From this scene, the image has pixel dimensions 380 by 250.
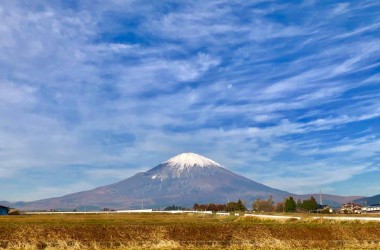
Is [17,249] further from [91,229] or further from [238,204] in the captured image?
[238,204]

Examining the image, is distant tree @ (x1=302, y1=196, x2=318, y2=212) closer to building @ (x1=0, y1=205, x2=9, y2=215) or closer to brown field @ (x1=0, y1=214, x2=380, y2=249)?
building @ (x1=0, y1=205, x2=9, y2=215)

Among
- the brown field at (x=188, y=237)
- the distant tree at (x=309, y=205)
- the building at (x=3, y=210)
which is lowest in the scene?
the brown field at (x=188, y=237)

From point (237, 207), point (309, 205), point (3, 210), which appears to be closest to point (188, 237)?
point (3, 210)

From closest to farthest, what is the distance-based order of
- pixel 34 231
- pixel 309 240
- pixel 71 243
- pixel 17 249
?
pixel 17 249
pixel 71 243
pixel 34 231
pixel 309 240

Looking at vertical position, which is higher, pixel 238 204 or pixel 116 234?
pixel 238 204

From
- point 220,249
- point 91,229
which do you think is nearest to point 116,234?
point 91,229

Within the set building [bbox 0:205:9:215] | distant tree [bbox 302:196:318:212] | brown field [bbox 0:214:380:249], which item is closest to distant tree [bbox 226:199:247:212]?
distant tree [bbox 302:196:318:212]

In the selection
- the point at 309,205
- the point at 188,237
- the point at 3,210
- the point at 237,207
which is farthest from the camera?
the point at 237,207

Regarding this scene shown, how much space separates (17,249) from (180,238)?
51.5ft

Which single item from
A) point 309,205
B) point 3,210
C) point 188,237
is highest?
point 309,205

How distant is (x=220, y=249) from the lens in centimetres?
4038

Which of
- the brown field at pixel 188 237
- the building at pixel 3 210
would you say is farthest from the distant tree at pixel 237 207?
the brown field at pixel 188 237

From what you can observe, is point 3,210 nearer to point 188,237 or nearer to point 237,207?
point 237,207

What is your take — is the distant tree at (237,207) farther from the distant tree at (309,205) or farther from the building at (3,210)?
the building at (3,210)
